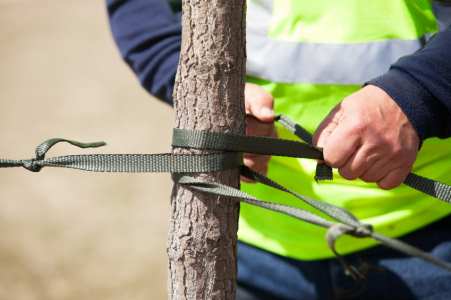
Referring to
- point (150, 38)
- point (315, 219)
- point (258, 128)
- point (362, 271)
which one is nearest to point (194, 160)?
point (315, 219)

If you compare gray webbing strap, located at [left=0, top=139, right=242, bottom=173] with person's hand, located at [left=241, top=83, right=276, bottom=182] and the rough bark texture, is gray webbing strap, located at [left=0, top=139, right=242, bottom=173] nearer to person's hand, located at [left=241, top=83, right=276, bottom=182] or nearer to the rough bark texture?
the rough bark texture

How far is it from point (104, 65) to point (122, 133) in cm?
73

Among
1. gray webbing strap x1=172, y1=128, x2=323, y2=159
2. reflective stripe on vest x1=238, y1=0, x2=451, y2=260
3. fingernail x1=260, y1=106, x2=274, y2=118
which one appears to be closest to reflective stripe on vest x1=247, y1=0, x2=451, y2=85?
reflective stripe on vest x1=238, y1=0, x2=451, y2=260

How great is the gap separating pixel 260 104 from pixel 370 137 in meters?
0.19

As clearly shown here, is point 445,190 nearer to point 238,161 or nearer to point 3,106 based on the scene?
point 238,161

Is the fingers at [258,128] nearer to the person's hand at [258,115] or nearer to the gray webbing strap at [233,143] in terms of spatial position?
the person's hand at [258,115]

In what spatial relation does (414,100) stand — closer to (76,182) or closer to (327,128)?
(327,128)

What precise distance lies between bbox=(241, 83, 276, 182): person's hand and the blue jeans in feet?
0.60

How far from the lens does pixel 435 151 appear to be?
1.18m

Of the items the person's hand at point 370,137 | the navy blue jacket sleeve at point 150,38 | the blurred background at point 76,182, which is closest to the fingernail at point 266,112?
the person's hand at point 370,137

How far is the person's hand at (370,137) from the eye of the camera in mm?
961

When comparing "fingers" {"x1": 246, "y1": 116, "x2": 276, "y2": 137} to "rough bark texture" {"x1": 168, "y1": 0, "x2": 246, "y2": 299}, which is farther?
"fingers" {"x1": 246, "y1": 116, "x2": 276, "y2": 137}

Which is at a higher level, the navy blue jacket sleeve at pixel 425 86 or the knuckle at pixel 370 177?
the navy blue jacket sleeve at pixel 425 86

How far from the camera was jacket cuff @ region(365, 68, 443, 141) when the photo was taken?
973mm
